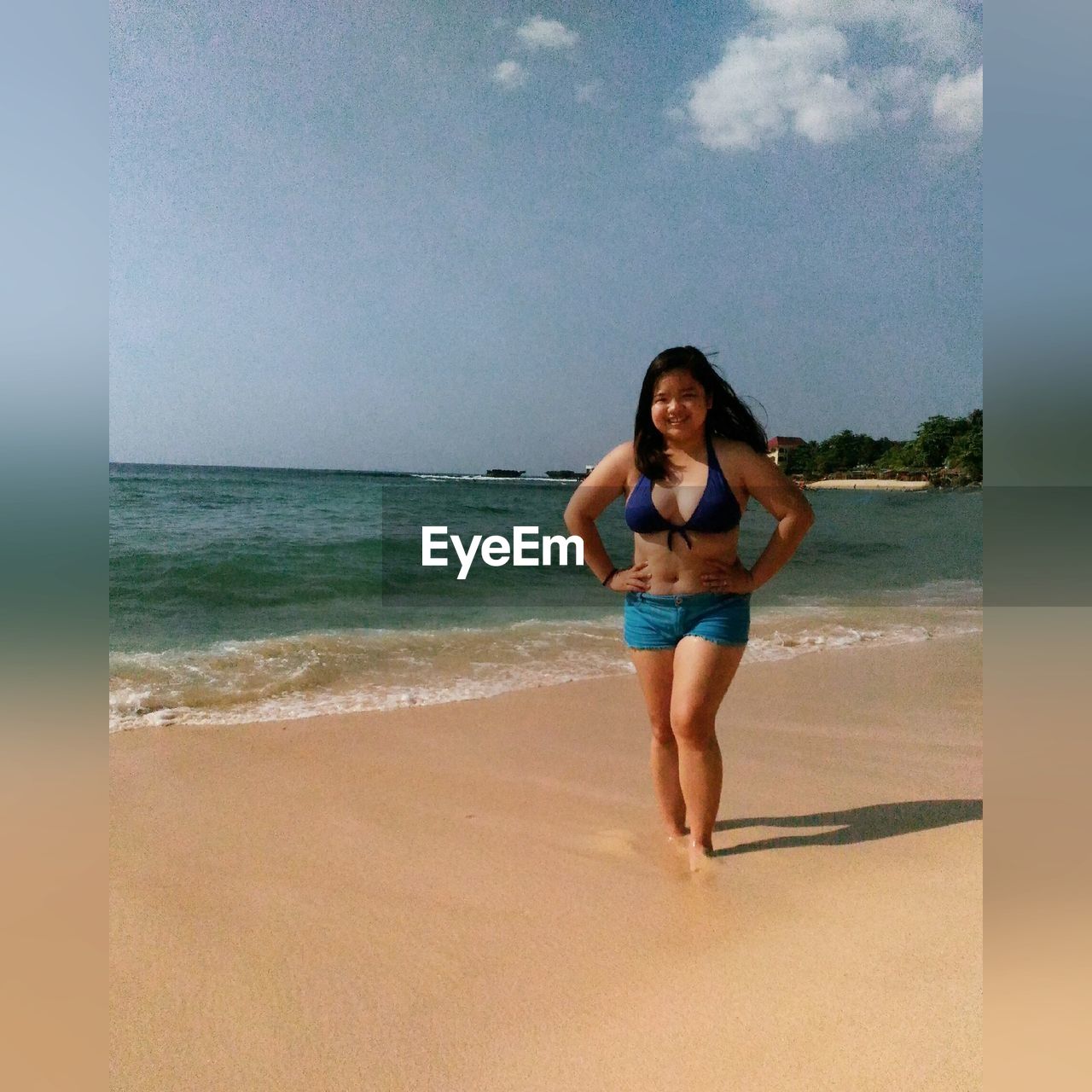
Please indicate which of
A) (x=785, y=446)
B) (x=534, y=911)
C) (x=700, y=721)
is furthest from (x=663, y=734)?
(x=785, y=446)

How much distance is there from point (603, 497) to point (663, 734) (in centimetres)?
51

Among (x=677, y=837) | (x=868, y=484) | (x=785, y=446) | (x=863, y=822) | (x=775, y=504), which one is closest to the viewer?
(x=775, y=504)

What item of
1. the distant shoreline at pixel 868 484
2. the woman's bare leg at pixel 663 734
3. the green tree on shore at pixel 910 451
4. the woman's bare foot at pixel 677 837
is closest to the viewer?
the woman's bare leg at pixel 663 734

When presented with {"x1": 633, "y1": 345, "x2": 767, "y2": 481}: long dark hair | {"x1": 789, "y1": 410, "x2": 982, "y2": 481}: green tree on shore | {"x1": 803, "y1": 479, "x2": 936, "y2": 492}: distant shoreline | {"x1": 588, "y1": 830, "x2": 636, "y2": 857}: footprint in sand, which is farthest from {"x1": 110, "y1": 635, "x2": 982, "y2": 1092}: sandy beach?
{"x1": 803, "y1": 479, "x2": 936, "y2": 492}: distant shoreline

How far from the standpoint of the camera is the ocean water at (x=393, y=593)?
3.54 metres

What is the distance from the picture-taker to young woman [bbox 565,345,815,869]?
1.78 meters

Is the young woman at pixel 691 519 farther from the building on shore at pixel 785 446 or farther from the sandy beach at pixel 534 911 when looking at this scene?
the building on shore at pixel 785 446

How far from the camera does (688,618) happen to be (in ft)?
5.94

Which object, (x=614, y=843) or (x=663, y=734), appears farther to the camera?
(x=614, y=843)

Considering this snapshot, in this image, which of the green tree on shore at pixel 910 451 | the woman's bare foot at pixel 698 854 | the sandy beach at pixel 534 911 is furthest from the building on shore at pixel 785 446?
the woman's bare foot at pixel 698 854

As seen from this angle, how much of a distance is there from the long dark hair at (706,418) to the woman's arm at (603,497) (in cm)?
4

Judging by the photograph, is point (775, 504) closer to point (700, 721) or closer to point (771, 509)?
point (771, 509)
